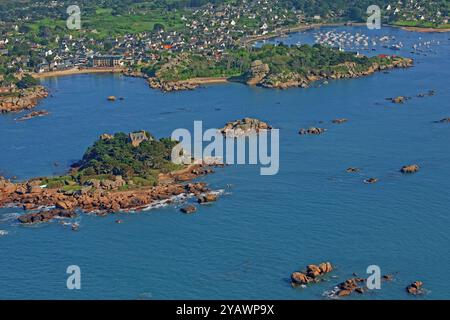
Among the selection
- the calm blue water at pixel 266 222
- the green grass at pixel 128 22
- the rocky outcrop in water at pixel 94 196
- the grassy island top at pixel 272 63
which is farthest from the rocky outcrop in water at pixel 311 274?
the green grass at pixel 128 22

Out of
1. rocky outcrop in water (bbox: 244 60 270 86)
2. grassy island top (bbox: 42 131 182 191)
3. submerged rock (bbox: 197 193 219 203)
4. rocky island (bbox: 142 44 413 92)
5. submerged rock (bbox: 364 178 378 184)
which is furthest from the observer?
rocky outcrop in water (bbox: 244 60 270 86)

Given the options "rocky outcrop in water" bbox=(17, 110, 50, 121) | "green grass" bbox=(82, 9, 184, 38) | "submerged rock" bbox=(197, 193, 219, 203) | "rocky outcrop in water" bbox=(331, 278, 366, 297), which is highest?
"green grass" bbox=(82, 9, 184, 38)

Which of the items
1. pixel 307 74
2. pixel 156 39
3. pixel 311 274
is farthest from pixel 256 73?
pixel 311 274

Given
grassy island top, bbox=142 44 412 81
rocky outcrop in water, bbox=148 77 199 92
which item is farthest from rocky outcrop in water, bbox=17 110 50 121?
grassy island top, bbox=142 44 412 81

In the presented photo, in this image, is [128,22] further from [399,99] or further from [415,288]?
[415,288]

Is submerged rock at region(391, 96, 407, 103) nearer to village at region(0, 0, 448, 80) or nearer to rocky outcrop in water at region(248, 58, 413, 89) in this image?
rocky outcrop in water at region(248, 58, 413, 89)

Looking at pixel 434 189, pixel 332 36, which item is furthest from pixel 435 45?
pixel 434 189

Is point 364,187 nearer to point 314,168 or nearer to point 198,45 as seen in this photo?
point 314,168
